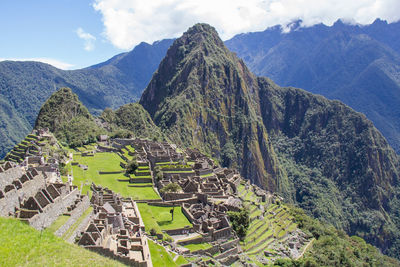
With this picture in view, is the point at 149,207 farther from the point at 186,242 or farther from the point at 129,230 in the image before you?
the point at 129,230

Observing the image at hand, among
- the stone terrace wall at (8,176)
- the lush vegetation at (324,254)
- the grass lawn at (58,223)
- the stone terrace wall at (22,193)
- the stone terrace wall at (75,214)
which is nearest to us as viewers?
the stone terrace wall at (22,193)

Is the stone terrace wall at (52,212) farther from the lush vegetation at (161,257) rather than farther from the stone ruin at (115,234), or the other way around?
the lush vegetation at (161,257)

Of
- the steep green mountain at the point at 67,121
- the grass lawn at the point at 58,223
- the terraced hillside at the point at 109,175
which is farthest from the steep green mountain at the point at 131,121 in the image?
the grass lawn at the point at 58,223

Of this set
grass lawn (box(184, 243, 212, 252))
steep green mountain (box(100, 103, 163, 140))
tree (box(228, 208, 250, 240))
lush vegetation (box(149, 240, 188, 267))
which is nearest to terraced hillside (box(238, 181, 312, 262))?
tree (box(228, 208, 250, 240))

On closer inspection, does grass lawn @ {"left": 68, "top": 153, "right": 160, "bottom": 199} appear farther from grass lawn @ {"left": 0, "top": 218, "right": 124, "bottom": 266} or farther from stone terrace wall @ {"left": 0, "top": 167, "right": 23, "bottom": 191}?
grass lawn @ {"left": 0, "top": 218, "right": 124, "bottom": 266}

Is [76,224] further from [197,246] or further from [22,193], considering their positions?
[197,246]

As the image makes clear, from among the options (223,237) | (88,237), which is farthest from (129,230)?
(223,237)
